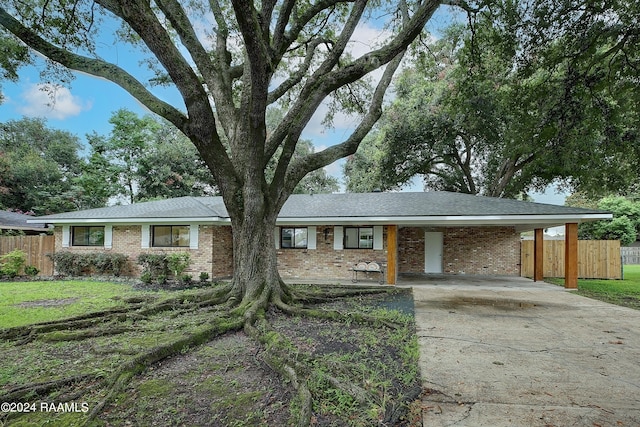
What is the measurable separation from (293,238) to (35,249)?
1044 centimetres

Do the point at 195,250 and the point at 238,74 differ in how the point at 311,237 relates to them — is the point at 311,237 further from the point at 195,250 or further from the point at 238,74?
the point at 238,74

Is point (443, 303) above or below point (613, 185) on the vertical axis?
below

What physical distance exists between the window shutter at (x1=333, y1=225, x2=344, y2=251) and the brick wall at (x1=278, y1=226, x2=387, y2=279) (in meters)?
0.15

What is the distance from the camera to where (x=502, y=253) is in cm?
1496

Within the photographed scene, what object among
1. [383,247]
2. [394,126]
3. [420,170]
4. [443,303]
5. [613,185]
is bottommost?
[443,303]

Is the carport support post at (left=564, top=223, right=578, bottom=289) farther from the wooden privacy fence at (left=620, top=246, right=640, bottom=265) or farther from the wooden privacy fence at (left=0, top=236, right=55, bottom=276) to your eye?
the wooden privacy fence at (left=0, top=236, right=55, bottom=276)

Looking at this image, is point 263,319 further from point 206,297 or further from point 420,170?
point 420,170

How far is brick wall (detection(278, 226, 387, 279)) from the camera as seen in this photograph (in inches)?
526

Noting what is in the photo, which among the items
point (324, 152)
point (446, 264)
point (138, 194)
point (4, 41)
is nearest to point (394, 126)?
point (446, 264)

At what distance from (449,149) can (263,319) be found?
15.9 meters

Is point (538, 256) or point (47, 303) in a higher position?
point (538, 256)

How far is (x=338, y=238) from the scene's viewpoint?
533 inches

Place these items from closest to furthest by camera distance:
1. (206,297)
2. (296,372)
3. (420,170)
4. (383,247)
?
(296,372) < (206,297) < (383,247) < (420,170)

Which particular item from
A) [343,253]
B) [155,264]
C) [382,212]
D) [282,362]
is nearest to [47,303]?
[155,264]
